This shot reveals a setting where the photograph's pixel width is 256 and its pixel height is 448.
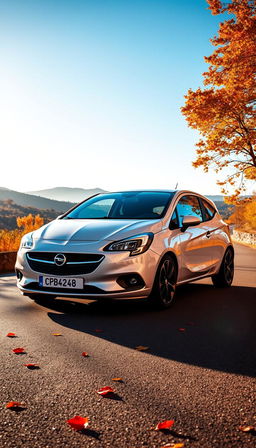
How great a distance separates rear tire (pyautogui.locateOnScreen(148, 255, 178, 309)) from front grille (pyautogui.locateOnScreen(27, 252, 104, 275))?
93cm

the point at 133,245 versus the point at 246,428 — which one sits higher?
the point at 133,245

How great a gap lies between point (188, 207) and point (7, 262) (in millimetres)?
5728

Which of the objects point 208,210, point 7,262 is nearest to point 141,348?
point 208,210

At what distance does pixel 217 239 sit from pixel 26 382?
5.60 meters

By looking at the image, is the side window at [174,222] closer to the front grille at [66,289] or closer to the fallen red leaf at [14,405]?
the front grille at [66,289]

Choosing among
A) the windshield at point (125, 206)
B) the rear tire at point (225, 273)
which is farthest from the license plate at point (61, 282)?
the rear tire at point (225, 273)

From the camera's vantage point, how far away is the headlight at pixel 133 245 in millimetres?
6113

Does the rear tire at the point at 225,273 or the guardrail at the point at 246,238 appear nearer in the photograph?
the rear tire at the point at 225,273

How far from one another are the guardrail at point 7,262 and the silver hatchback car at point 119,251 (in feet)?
14.9

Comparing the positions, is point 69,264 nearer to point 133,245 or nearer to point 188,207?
point 133,245

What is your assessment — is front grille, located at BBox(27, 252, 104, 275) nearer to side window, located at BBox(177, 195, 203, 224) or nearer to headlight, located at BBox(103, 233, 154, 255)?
headlight, located at BBox(103, 233, 154, 255)

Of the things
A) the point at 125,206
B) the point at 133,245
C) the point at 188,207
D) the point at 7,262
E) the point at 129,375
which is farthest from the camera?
the point at 7,262

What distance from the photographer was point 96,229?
6.52 metres

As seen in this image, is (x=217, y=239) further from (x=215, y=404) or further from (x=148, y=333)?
(x=215, y=404)
